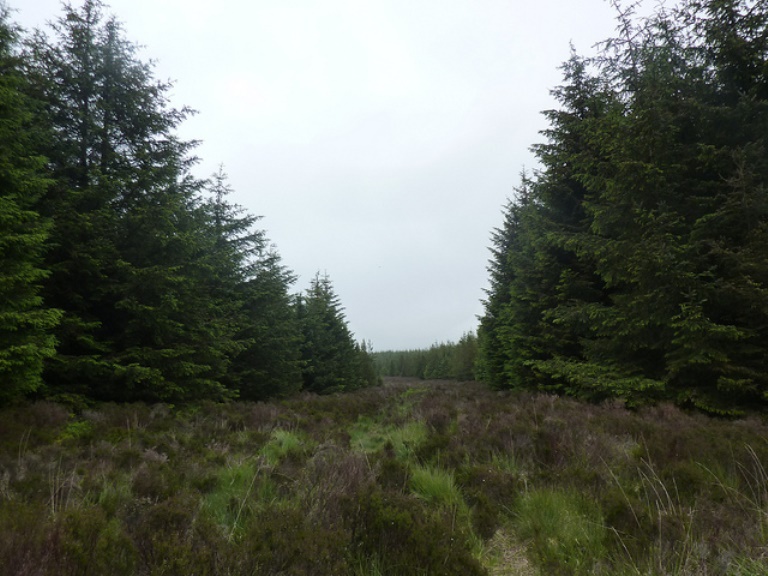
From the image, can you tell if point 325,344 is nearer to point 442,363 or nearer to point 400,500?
point 400,500

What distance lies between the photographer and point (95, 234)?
26.2ft

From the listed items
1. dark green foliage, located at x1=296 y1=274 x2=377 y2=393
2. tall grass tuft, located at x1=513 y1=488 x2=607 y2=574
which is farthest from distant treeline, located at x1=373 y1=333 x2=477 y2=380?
tall grass tuft, located at x1=513 y1=488 x2=607 y2=574

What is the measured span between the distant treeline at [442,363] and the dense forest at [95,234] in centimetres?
2331

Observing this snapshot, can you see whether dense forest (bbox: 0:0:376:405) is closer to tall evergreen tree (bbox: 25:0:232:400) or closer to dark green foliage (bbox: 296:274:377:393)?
tall evergreen tree (bbox: 25:0:232:400)

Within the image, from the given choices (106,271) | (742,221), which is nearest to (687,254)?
(742,221)

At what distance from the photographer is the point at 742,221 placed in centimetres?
658

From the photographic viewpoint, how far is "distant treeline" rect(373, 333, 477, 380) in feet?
129

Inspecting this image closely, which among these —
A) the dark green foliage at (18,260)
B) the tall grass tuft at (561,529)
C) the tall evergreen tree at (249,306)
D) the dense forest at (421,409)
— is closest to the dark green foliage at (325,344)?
the tall evergreen tree at (249,306)

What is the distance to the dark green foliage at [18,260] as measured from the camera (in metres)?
5.64

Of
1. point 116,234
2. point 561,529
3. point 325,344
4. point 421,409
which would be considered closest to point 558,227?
point 421,409

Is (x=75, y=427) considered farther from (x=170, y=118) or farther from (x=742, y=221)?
(x=742, y=221)

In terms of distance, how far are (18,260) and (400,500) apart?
24.7 feet

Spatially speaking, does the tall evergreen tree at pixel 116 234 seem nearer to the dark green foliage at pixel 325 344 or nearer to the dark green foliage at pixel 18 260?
the dark green foliage at pixel 18 260

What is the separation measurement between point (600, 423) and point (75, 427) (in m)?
8.67
